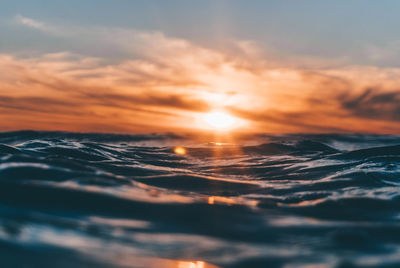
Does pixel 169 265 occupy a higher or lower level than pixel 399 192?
lower

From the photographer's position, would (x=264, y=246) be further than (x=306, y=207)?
No

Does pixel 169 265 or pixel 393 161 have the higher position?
pixel 393 161

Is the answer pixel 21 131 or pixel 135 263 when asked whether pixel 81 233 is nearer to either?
pixel 135 263

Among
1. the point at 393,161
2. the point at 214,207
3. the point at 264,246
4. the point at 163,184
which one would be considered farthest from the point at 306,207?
the point at 393,161

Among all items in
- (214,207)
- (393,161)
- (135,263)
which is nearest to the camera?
(135,263)

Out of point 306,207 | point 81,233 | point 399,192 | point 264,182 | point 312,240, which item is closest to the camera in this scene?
point 81,233

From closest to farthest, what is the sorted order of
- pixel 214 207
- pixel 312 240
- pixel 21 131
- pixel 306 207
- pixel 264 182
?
pixel 312 240
pixel 214 207
pixel 306 207
pixel 264 182
pixel 21 131

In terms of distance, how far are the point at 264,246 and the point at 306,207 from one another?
1.54 meters

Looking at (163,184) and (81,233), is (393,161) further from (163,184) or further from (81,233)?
(81,233)

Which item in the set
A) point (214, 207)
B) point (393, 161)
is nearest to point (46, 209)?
point (214, 207)

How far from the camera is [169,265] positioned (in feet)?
7.88

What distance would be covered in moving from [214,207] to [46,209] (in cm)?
153

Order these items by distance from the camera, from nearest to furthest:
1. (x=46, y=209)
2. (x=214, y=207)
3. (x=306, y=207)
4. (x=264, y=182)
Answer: (x=46, y=209), (x=214, y=207), (x=306, y=207), (x=264, y=182)

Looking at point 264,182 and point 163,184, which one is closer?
point 163,184
